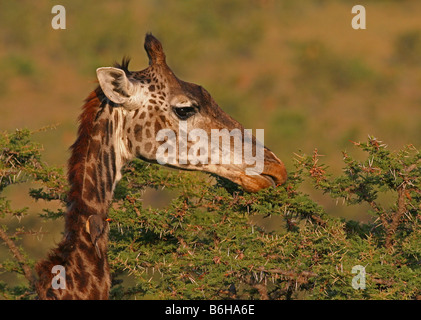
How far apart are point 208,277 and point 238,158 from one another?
3.54 ft

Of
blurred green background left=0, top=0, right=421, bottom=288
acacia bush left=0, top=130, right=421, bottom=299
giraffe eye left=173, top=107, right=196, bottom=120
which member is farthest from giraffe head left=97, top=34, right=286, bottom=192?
blurred green background left=0, top=0, right=421, bottom=288

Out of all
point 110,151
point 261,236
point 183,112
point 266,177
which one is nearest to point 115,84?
point 110,151

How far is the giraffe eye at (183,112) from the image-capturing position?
6543 millimetres

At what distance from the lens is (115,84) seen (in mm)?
6191

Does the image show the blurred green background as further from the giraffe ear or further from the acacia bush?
the giraffe ear

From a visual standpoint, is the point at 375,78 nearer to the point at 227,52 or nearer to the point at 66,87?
the point at 227,52

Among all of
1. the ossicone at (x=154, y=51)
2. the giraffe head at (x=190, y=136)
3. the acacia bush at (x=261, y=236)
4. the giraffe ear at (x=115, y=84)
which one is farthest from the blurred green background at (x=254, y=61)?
the giraffe ear at (x=115, y=84)

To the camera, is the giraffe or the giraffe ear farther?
the giraffe ear

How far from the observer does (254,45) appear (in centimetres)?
3044

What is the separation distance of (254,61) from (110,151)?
23830 millimetres

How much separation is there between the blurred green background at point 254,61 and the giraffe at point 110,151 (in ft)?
45.7

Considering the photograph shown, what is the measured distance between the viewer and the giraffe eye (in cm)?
654

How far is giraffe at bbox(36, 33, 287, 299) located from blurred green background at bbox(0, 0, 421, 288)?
45.7 ft
